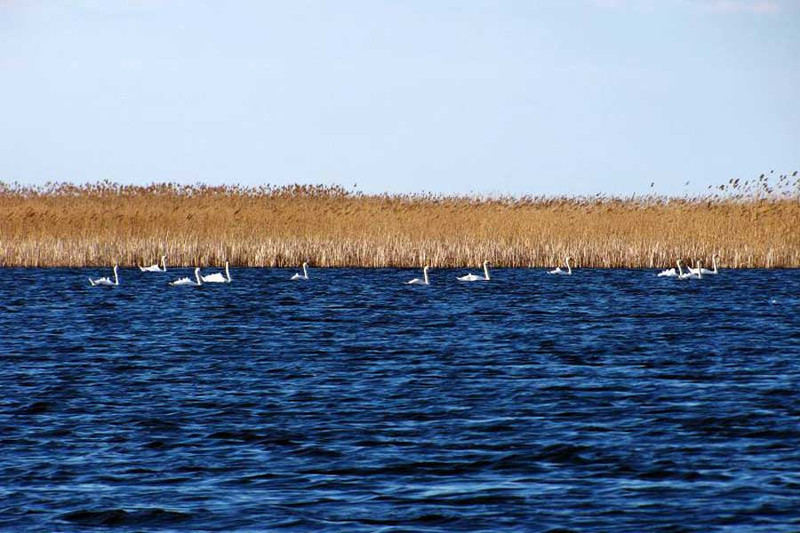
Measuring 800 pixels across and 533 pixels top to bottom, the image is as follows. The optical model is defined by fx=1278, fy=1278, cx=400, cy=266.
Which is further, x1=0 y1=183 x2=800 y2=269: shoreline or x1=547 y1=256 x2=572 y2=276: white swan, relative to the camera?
x1=0 y1=183 x2=800 y2=269: shoreline

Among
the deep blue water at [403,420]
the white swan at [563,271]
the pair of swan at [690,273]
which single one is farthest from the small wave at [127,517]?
the white swan at [563,271]

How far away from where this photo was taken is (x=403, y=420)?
11914mm

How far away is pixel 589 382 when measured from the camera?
47.6ft

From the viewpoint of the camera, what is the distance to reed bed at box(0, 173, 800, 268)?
115 feet

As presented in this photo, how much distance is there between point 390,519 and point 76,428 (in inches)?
172

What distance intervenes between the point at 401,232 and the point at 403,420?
24.9m

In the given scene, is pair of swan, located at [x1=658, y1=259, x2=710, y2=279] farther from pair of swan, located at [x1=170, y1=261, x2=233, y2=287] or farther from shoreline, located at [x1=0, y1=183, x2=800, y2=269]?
pair of swan, located at [x1=170, y1=261, x2=233, y2=287]

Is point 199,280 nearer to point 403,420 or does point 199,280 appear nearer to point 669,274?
point 669,274

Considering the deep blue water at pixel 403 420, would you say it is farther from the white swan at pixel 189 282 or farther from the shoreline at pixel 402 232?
the shoreline at pixel 402 232

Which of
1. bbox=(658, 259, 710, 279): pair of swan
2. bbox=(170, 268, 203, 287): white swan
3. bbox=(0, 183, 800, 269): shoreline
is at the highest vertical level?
bbox=(0, 183, 800, 269): shoreline

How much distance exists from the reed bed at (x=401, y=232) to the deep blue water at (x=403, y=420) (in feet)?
35.2

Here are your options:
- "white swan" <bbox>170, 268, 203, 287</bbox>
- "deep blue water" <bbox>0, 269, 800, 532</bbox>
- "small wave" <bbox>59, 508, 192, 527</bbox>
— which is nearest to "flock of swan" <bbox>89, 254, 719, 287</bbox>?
"white swan" <bbox>170, 268, 203, 287</bbox>

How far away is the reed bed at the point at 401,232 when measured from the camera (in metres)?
35.1

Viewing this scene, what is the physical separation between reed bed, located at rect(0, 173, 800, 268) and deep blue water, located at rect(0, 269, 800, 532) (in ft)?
35.2
